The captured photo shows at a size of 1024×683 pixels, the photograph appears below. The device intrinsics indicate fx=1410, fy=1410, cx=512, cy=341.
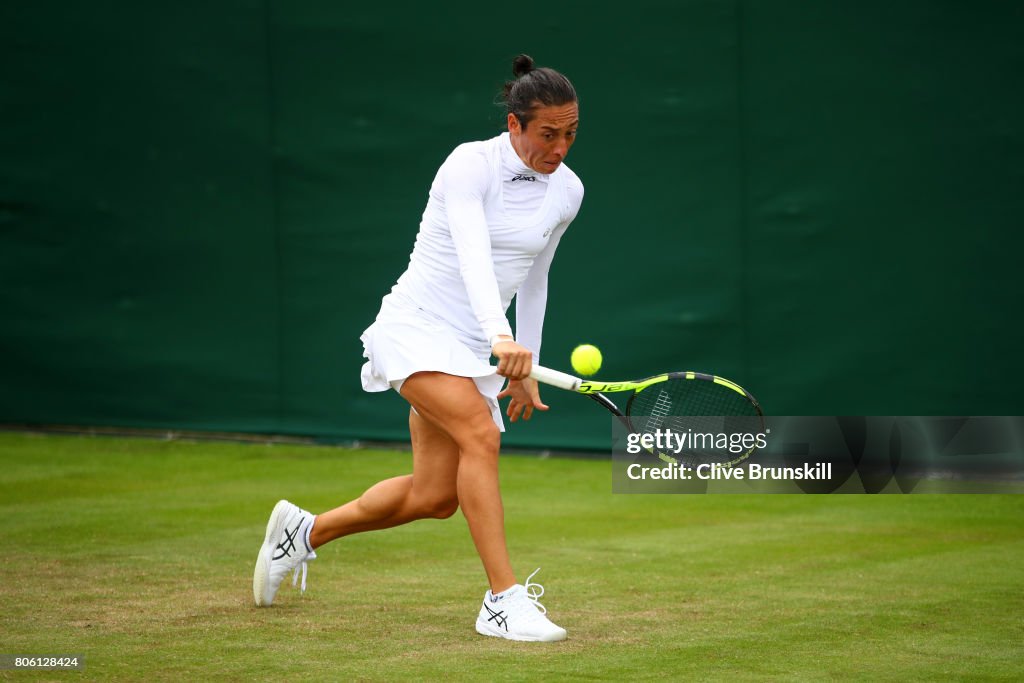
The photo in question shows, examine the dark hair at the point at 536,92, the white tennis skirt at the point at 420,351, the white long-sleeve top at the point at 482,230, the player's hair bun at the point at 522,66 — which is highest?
the player's hair bun at the point at 522,66

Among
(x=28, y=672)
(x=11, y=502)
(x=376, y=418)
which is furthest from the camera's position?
(x=376, y=418)

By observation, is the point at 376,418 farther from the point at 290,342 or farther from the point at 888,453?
the point at 888,453

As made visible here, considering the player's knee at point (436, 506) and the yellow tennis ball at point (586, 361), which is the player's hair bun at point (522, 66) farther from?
the player's knee at point (436, 506)

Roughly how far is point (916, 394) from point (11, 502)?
4.16 m

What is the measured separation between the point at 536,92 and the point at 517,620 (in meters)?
1.37

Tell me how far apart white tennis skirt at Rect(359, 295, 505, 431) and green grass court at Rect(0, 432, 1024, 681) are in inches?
27.0

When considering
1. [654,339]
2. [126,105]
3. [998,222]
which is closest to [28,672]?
[654,339]

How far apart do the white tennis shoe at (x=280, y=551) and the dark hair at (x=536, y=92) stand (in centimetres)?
132

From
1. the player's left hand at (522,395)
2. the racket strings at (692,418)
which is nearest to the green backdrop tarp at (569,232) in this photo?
the racket strings at (692,418)

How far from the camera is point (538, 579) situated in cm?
463

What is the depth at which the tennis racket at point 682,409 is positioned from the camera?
3943 mm

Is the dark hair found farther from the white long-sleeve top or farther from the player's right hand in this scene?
the player's right hand

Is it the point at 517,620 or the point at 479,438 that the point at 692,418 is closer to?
the point at 479,438

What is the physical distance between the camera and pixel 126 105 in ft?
26.7
